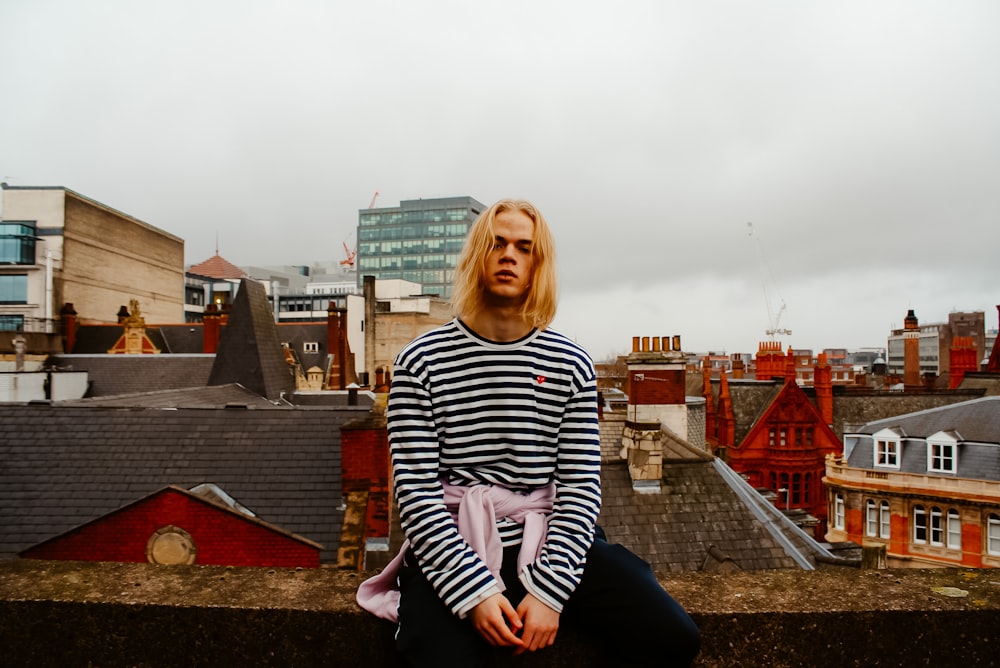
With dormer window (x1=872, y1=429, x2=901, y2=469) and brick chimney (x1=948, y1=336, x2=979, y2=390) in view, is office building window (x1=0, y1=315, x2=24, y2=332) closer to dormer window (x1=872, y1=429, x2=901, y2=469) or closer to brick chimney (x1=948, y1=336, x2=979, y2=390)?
dormer window (x1=872, y1=429, x2=901, y2=469)

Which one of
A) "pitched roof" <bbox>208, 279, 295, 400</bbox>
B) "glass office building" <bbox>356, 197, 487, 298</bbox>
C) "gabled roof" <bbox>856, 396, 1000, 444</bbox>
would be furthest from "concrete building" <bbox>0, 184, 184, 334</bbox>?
"glass office building" <bbox>356, 197, 487, 298</bbox>

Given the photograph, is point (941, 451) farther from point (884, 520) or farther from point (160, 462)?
point (160, 462)

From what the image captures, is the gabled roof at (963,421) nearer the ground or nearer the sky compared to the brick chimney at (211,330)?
nearer the ground

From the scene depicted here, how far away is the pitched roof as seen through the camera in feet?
76.5

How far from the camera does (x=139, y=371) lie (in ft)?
89.6

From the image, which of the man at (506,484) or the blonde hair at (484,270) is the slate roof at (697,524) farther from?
the blonde hair at (484,270)

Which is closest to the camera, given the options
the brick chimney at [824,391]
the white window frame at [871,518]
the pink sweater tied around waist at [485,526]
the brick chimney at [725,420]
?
the pink sweater tied around waist at [485,526]

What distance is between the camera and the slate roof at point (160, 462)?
463 inches

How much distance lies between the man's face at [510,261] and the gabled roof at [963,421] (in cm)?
2646

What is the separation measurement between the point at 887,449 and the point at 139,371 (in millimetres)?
31292

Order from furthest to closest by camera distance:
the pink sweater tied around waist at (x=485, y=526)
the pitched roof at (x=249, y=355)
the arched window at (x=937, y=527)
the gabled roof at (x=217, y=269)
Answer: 1. the gabled roof at (x=217, y=269)
2. the pitched roof at (x=249, y=355)
3. the arched window at (x=937, y=527)
4. the pink sweater tied around waist at (x=485, y=526)

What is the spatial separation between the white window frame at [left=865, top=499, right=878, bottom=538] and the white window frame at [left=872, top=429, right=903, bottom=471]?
1.54 m

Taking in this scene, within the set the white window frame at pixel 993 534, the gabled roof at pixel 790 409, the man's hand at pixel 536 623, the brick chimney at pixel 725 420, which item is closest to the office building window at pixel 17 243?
the brick chimney at pixel 725 420

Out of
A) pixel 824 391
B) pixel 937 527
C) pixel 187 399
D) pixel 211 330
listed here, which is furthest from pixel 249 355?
pixel 824 391
